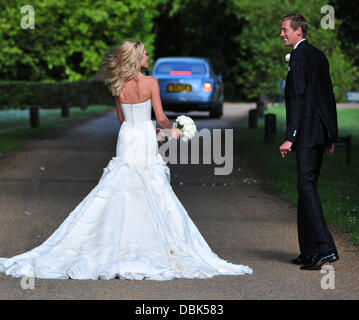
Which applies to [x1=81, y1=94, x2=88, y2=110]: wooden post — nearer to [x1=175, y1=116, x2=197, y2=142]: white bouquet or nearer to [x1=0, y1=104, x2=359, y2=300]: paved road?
[x1=0, y1=104, x2=359, y2=300]: paved road

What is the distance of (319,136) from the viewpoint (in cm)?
700

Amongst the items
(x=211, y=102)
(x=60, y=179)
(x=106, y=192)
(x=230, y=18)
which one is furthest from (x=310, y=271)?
(x=230, y=18)

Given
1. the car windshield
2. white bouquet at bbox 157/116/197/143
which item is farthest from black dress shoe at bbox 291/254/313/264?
the car windshield

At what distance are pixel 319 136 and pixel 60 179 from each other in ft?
22.4

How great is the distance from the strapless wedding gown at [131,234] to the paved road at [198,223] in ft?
0.50

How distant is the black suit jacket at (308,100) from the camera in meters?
6.93

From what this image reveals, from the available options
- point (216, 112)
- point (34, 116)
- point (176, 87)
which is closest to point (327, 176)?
point (176, 87)

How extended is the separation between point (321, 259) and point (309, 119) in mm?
1139

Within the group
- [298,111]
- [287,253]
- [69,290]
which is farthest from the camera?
[287,253]

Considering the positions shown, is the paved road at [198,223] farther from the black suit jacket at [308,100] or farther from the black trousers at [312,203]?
the black suit jacket at [308,100]

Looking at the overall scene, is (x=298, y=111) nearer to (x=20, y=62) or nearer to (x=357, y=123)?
(x=357, y=123)

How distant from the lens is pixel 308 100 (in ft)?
22.8

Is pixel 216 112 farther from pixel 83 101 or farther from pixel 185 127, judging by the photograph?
pixel 185 127

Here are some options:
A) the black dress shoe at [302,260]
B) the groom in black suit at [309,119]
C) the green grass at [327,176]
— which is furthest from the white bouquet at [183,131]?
the green grass at [327,176]
